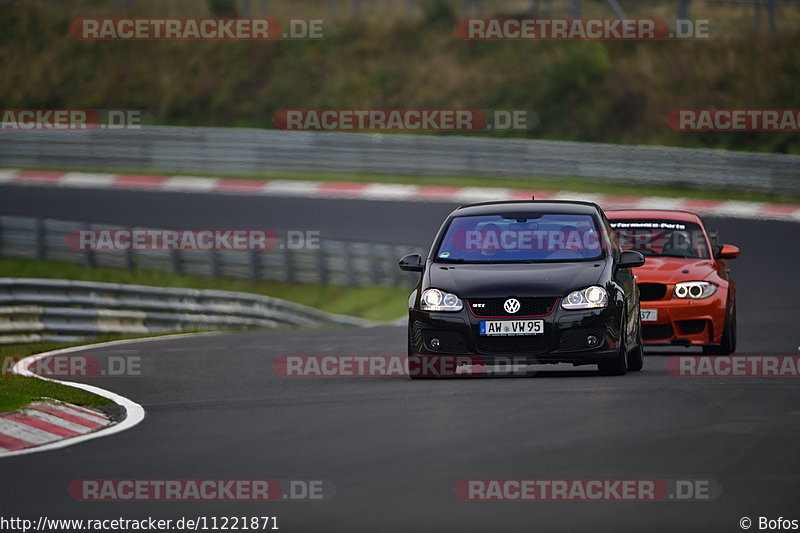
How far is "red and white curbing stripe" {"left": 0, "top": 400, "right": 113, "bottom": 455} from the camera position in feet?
33.3

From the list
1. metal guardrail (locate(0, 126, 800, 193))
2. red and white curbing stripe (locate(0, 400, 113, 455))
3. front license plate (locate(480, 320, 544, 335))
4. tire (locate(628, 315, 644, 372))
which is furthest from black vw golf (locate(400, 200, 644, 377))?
metal guardrail (locate(0, 126, 800, 193))

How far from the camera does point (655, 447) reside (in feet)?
30.3

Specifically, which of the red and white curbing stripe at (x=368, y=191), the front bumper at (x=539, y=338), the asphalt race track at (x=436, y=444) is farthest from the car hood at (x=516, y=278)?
the red and white curbing stripe at (x=368, y=191)

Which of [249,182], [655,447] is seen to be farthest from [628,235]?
[249,182]

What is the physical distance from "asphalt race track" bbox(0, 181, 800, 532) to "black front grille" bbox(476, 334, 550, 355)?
0.96 ft

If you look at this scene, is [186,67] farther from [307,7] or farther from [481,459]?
[481,459]

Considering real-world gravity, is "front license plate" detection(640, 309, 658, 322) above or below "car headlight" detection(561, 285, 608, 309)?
below

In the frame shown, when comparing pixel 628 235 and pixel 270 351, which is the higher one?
pixel 628 235

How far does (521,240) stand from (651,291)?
2.53 meters

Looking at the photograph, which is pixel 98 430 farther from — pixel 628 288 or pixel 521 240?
pixel 628 288

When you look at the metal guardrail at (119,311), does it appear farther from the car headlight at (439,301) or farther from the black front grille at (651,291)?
the car headlight at (439,301)

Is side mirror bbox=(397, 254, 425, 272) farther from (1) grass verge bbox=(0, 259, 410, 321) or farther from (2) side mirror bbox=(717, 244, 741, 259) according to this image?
(1) grass verge bbox=(0, 259, 410, 321)

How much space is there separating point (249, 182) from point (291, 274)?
31.1ft

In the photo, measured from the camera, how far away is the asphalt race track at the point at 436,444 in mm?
7445
